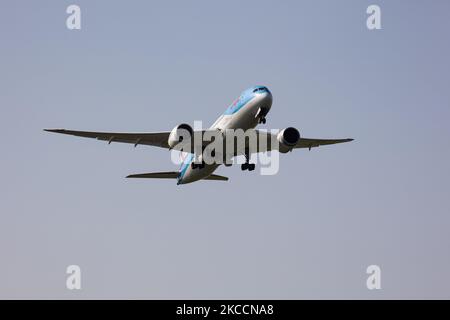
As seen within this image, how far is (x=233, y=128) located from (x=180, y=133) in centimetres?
300

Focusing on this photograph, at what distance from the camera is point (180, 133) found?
1705 inches

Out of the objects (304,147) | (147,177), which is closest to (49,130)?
(147,177)

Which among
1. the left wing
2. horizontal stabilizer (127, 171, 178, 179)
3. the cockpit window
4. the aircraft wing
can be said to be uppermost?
the cockpit window

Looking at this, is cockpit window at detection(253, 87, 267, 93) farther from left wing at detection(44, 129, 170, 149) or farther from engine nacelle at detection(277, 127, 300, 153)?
left wing at detection(44, 129, 170, 149)

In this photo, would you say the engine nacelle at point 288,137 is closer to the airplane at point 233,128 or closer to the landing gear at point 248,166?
the airplane at point 233,128

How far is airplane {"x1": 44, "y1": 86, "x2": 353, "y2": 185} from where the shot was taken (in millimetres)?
42500

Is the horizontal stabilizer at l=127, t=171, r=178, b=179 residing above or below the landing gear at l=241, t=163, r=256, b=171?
above

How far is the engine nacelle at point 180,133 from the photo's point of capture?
43312mm

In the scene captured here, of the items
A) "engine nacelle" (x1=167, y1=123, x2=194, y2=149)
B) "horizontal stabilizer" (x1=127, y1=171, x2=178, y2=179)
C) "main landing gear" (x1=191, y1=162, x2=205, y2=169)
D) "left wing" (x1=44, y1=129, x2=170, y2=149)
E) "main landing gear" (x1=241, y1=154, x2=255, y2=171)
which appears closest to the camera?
"engine nacelle" (x1=167, y1=123, x2=194, y2=149)

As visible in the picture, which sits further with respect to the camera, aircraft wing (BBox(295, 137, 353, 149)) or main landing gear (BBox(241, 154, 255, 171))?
aircraft wing (BBox(295, 137, 353, 149))

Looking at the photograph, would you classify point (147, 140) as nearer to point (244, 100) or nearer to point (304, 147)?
point (244, 100)

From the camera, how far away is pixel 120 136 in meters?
46.0

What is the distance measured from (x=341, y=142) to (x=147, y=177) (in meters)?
13.7

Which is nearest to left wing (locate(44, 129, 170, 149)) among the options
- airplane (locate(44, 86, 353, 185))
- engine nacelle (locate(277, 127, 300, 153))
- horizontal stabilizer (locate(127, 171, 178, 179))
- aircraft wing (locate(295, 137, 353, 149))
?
airplane (locate(44, 86, 353, 185))
